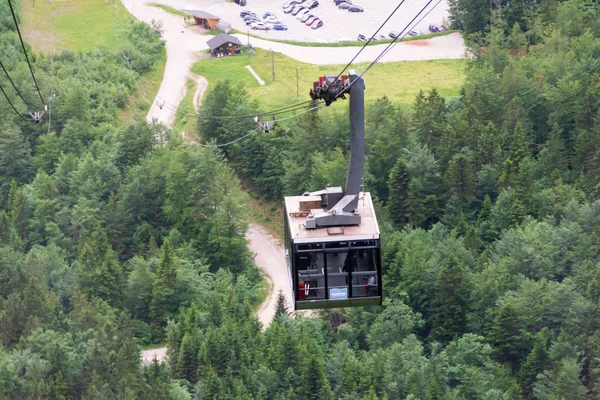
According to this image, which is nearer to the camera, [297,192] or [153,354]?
[153,354]

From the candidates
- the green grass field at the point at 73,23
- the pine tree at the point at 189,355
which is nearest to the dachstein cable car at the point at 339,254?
the pine tree at the point at 189,355

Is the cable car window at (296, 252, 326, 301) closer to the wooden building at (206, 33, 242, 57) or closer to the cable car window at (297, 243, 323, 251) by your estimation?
the cable car window at (297, 243, 323, 251)

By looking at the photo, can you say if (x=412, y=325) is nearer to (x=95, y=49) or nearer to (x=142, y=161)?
(x=142, y=161)

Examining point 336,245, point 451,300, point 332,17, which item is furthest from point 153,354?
point 332,17

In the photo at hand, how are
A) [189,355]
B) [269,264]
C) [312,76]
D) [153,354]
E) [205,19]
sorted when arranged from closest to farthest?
[189,355] < [153,354] < [269,264] < [312,76] < [205,19]

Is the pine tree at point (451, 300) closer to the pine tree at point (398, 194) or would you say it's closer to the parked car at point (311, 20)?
the pine tree at point (398, 194)

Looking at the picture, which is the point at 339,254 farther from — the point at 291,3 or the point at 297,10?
the point at 291,3
